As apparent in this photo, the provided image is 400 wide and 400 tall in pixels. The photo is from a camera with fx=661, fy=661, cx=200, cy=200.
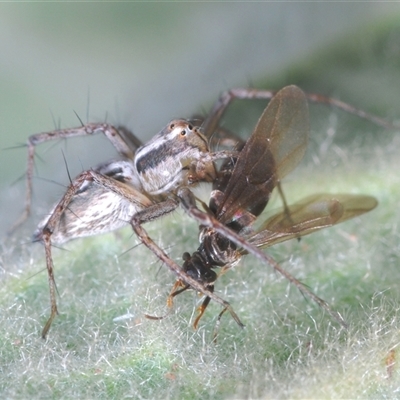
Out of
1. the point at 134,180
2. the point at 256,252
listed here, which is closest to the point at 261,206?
the point at 256,252

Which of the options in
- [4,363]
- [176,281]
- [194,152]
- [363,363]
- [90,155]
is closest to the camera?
[363,363]

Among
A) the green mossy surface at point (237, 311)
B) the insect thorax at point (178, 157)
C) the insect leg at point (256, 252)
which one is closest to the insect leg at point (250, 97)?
the green mossy surface at point (237, 311)

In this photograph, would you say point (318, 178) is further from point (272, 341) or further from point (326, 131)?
point (272, 341)

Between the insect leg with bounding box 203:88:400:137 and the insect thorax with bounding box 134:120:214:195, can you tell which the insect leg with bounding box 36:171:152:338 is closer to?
the insect thorax with bounding box 134:120:214:195

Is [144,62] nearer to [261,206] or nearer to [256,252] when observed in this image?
[261,206]

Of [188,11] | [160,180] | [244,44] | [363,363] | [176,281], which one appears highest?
[188,11]

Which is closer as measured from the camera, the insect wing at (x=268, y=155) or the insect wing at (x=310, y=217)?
the insect wing at (x=310, y=217)

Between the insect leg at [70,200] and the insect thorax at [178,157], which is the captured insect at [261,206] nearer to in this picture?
the insect thorax at [178,157]

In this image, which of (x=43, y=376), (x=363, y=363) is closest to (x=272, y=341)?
(x=363, y=363)
